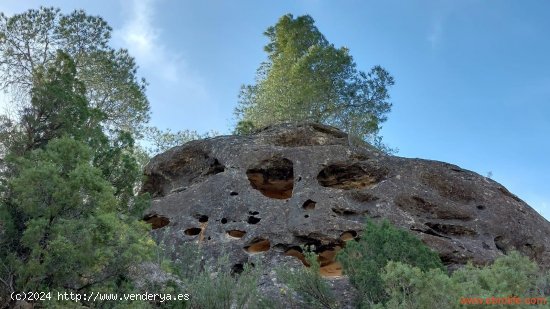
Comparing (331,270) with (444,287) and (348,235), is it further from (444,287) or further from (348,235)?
(444,287)

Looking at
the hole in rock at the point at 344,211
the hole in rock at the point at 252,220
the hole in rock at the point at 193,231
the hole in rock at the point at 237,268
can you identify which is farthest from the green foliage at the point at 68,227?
the hole in rock at the point at 344,211

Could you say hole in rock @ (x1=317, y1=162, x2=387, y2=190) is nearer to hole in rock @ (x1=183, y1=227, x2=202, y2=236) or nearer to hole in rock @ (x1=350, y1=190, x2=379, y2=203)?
hole in rock @ (x1=350, y1=190, x2=379, y2=203)

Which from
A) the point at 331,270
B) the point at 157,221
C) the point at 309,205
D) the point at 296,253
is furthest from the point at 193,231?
the point at 331,270

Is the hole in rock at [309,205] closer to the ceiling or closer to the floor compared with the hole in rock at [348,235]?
closer to the ceiling

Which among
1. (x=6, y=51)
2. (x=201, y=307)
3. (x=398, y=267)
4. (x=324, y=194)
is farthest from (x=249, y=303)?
(x=6, y=51)

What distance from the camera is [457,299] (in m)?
6.96

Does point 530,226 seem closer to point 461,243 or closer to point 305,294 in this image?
point 461,243

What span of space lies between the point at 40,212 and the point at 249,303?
389cm

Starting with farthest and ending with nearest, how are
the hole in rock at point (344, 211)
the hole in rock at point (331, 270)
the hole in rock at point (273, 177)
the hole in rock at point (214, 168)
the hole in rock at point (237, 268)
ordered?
the hole in rock at point (214, 168) < the hole in rock at point (273, 177) < the hole in rock at point (344, 211) < the hole in rock at point (331, 270) < the hole in rock at point (237, 268)

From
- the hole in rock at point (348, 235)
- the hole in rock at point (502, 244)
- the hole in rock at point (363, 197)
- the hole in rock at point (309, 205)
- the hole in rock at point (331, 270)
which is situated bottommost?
the hole in rock at point (331, 270)

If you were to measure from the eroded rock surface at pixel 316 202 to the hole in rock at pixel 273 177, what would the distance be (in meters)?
0.03

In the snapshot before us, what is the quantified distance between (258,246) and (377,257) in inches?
165

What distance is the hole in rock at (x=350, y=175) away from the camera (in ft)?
52.4

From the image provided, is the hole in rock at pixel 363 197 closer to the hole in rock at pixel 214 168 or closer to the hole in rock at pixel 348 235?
the hole in rock at pixel 348 235
